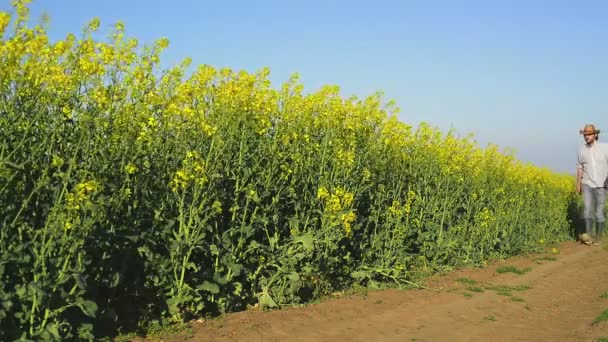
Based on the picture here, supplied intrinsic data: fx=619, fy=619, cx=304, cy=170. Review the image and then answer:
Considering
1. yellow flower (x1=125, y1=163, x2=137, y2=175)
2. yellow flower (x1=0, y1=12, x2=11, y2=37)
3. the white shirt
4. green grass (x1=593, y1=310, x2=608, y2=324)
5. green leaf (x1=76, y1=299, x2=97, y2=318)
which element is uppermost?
yellow flower (x1=0, y1=12, x2=11, y2=37)

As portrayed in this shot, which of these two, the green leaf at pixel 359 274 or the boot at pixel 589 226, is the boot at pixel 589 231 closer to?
the boot at pixel 589 226

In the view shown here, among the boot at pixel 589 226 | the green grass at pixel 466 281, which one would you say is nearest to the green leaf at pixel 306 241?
the green grass at pixel 466 281

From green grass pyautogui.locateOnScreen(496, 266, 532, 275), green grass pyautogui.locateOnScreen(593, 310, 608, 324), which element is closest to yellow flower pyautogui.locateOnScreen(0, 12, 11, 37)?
green grass pyautogui.locateOnScreen(593, 310, 608, 324)

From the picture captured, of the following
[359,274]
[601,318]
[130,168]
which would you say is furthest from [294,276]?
[601,318]

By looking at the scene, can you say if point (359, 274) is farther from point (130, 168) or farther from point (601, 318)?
point (130, 168)

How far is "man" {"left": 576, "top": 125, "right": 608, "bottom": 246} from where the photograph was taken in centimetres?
1485

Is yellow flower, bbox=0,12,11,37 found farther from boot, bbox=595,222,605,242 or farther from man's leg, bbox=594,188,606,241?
boot, bbox=595,222,605,242

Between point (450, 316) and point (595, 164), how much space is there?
9.71 metres

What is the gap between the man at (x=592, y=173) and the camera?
14852mm

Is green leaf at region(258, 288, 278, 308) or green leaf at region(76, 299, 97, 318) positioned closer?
green leaf at region(76, 299, 97, 318)

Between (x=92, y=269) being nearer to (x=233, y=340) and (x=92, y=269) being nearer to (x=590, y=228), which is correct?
(x=233, y=340)

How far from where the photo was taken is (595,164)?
1486 cm

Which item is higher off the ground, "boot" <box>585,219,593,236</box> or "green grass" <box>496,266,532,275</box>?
"boot" <box>585,219,593,236</box>

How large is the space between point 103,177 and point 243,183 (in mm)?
1518
